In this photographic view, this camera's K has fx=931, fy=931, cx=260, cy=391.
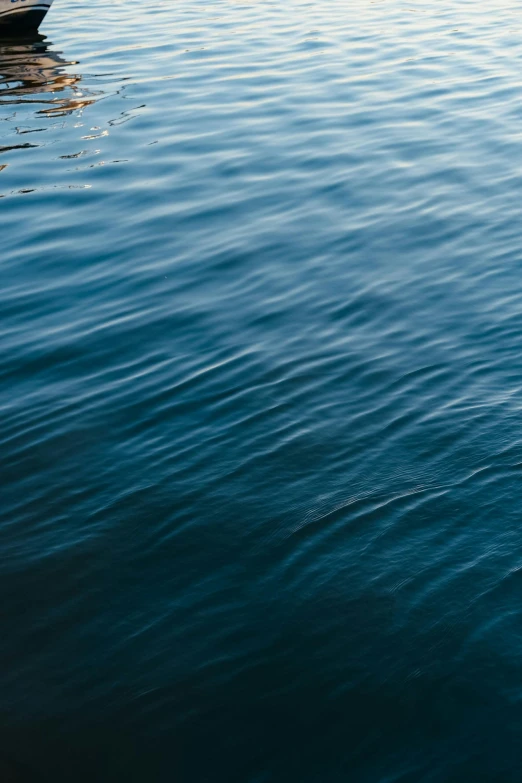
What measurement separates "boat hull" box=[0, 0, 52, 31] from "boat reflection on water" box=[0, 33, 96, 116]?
378 millimetres

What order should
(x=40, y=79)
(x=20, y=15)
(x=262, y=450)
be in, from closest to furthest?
(x=262, y=450)
(x=40, y=79)
(x=20, y=15)

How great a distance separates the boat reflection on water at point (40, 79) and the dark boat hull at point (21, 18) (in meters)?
0.38

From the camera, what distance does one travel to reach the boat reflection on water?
1211 centimetres

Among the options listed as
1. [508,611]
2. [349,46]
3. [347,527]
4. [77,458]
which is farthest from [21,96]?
[508,611]

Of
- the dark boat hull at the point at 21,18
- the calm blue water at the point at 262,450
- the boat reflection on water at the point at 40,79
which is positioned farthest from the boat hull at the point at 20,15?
the calm blue water at the point at 262,450

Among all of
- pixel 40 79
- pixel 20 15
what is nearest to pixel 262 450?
pixel 40 79

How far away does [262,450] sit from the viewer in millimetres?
5070

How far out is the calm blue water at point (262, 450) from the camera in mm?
3502

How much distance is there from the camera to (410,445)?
5055 mm

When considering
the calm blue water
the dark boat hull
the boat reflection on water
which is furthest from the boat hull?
the calm blue water

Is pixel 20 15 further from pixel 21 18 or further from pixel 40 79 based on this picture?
pixel 40 79

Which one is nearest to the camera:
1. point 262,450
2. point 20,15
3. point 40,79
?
point 262,450

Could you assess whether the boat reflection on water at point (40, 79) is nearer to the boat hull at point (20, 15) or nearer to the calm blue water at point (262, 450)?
the boat hull at point (20, 15)

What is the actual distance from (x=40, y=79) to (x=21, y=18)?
128 inches
